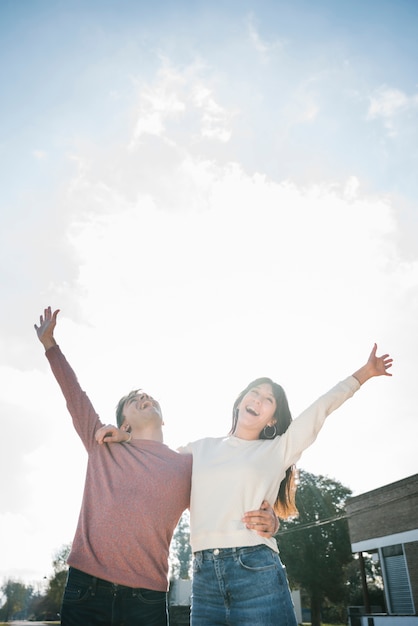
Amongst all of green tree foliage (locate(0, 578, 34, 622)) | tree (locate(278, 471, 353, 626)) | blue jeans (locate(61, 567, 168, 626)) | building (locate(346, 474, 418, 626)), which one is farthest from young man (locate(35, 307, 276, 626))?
green tree foliage (locate(0, 578, 34, 622))

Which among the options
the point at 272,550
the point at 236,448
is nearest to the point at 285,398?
the point at 236,448

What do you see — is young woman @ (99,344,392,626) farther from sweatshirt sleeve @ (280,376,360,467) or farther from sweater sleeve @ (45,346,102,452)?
sweater sleeve @ (45,346,102,452)

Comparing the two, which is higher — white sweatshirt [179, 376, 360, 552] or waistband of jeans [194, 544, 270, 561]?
white sweatshirt [179, 376, 360, 552]

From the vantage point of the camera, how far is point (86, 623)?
258 cm

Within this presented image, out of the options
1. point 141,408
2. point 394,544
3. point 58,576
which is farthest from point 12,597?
point 141,408

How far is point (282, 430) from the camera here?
3672 mm

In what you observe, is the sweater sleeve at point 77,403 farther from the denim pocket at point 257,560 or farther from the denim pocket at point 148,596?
the denim pocket at point 257,560

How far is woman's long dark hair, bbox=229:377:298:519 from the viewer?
354 centimetres

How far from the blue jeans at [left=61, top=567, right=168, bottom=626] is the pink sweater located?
0.05m

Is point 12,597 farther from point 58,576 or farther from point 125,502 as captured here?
point 125,502

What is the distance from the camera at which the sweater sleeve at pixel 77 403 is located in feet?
11.0

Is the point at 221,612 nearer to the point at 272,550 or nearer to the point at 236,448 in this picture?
the point at 272,550

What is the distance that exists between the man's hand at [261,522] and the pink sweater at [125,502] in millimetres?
531

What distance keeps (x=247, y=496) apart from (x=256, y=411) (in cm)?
73
